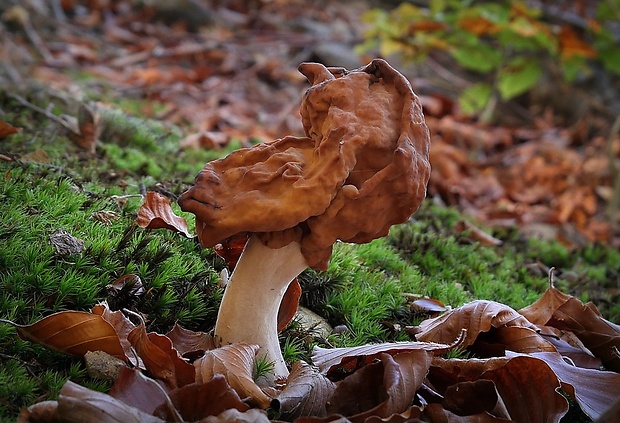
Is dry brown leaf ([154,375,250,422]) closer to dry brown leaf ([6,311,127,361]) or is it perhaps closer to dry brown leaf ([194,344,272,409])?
dry brown leaf ([194,344,272,409])

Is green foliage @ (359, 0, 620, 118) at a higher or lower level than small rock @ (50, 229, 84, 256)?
lower

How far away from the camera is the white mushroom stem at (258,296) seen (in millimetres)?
2488

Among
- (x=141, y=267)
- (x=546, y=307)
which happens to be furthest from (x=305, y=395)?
(x=546, y=307)

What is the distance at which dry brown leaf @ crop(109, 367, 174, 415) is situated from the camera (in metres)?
1.99

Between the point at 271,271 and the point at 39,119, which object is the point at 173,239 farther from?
the point at 39,119

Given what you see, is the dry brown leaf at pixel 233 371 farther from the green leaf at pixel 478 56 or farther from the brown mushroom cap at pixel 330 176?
the green leaf at pixel 478 56

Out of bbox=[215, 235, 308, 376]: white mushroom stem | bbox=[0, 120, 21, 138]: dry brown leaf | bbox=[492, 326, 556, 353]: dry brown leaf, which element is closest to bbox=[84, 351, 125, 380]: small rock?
bbox=[215, 235, 308, 376]: white mushroom stem

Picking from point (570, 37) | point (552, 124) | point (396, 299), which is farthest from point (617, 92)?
point (396, 299)

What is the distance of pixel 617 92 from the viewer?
427 inches

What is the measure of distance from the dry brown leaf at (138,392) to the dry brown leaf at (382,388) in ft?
1.94

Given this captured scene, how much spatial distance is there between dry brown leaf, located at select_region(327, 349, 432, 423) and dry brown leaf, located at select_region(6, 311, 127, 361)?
835mm

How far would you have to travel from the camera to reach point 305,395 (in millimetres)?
2182

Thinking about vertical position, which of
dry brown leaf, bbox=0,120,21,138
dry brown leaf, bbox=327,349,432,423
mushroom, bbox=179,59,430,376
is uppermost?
mushroom, bbox=179,59,430,376

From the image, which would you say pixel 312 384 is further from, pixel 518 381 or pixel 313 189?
pixel 518 381
